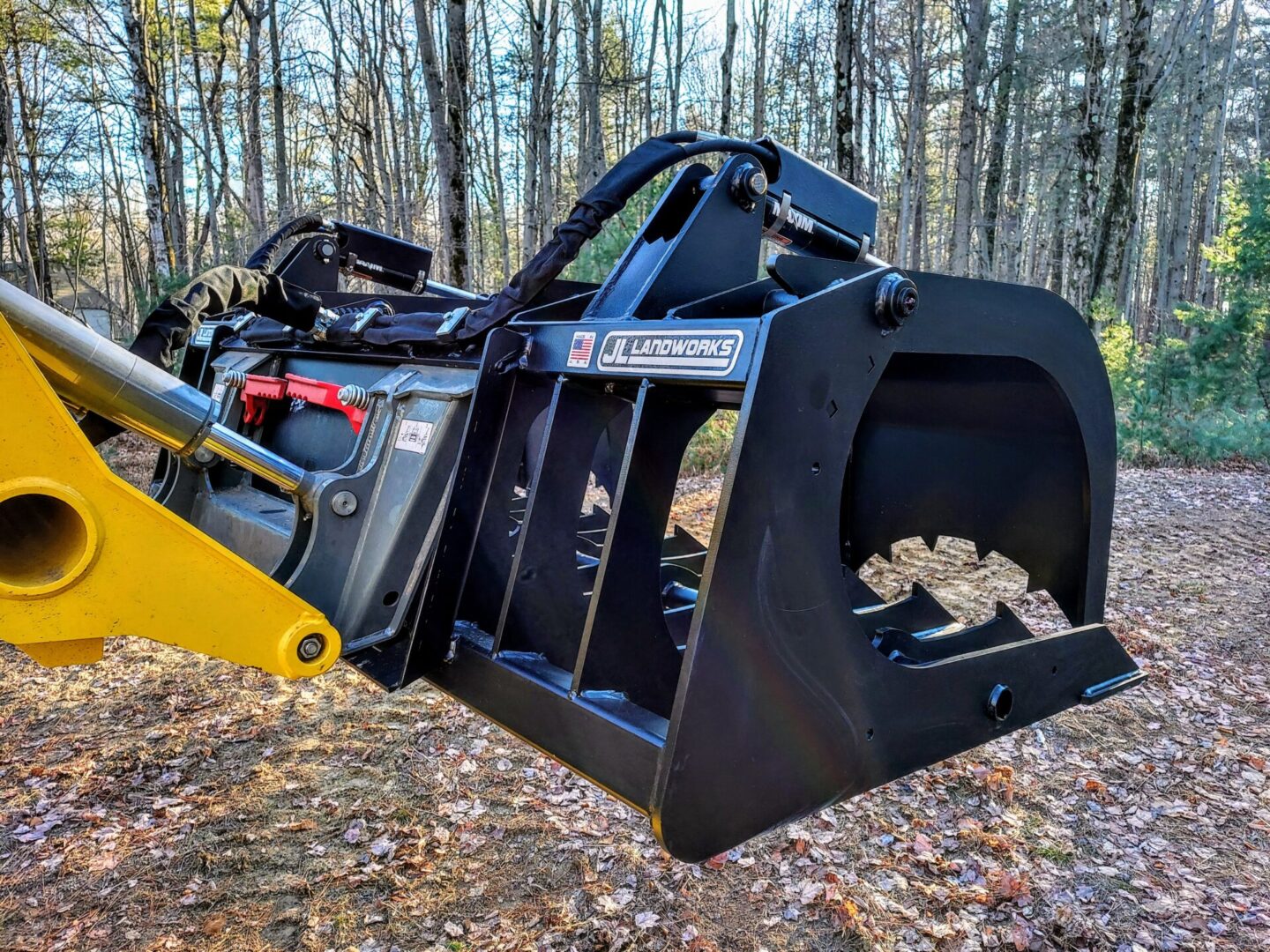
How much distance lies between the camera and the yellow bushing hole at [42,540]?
4.59 ft

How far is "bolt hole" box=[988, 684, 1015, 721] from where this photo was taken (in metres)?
2.00

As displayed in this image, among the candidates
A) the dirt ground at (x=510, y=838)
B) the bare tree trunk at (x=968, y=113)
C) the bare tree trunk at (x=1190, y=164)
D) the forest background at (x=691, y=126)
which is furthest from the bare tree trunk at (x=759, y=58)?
the dirt ground at (x=510, y=838)

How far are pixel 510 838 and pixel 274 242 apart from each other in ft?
7.40

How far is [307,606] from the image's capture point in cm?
180

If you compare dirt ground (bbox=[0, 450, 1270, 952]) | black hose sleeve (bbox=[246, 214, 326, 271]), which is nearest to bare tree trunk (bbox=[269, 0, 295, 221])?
dirt ground (bbox=[0, 450, 1270, 952])

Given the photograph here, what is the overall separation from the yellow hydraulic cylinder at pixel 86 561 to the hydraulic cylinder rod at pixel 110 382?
0.68 ft

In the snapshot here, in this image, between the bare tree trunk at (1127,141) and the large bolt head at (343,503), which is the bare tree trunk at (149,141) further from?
the bare tree trunk at (1127,141)

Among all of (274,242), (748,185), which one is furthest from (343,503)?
(274,242)

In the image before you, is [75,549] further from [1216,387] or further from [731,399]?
[1216,387]

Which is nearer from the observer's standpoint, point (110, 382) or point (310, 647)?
point (110, 382)

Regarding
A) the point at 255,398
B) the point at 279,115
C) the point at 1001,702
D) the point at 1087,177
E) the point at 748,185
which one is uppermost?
the point at 279,115

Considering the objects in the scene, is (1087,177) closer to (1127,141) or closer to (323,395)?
(1127,141)

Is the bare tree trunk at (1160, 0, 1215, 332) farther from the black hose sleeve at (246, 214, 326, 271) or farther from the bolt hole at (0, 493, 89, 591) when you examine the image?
the bolt hole at (0, 493, 89, 591)

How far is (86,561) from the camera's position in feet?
4.74
